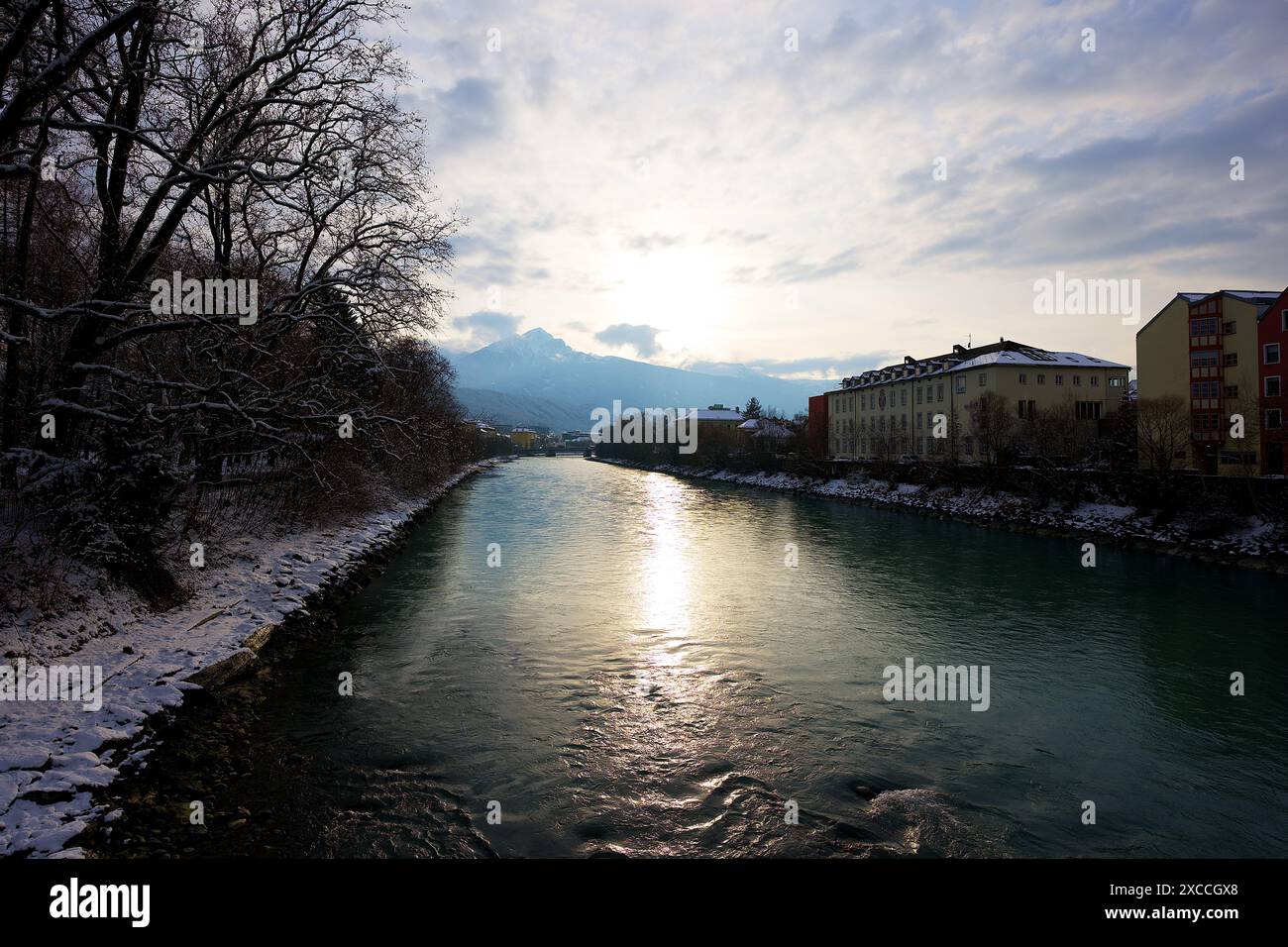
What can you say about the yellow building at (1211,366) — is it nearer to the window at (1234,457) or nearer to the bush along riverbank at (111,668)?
the window at (1234,457)

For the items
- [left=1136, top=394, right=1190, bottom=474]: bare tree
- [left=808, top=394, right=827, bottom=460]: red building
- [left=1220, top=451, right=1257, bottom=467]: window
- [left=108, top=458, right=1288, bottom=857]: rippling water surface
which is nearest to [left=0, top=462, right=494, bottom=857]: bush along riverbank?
[left=108, top=458, right=1288, bottom=857]: rippling water surface

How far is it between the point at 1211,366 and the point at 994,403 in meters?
12.6

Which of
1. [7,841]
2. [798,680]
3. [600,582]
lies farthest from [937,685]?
[7,841]

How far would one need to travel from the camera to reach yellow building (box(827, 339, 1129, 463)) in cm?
4184

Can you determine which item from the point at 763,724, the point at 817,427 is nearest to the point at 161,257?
the point at 763,724

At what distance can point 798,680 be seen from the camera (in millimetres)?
11312

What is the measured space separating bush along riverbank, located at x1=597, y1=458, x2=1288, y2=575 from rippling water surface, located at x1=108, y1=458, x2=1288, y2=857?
14.5ft

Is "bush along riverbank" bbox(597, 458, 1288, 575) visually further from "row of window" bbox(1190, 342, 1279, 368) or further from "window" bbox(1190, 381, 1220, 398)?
"row of window" bbox(1190, 342, 1279, 368)

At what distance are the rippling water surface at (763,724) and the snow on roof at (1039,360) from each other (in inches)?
1412

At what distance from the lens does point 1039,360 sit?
174 feet

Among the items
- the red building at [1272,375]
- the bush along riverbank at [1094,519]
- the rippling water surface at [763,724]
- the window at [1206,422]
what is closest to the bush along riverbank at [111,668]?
the rippling water surface at [763,724]
